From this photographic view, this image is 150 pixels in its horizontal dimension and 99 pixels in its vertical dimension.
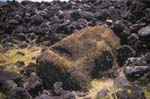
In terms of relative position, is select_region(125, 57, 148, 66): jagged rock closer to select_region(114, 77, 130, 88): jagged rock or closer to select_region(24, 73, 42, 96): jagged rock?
select_region(114, 77, 130, 88): jagged rock

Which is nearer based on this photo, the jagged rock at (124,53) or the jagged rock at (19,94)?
the jagged rock at (19,94)

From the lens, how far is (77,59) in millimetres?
21422

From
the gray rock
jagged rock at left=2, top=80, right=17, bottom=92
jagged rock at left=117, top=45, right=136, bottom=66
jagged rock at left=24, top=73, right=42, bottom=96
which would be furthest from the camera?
jagged rock at left=117, top=45, right=136, bottom=66

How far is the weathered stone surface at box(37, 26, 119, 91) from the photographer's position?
66.5 ft

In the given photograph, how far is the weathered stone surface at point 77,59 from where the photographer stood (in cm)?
2028

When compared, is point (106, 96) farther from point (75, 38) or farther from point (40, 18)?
point (40, 18)

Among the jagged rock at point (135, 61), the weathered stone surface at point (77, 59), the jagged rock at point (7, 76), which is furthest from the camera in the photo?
the jagged rock at point (7, 76)

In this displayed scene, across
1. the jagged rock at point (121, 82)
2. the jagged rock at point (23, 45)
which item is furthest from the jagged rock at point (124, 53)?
the jagged rock at point (23, 45)

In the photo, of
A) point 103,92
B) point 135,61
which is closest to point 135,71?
point 135,61

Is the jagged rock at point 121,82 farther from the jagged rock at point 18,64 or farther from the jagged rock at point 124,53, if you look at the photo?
the jagged rock at point 18,64

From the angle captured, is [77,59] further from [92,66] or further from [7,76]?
[7,76]

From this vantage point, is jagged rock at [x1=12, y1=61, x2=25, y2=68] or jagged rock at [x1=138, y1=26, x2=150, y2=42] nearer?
jagged rock at [x1=138, y1=26, x2=150, y2=42]

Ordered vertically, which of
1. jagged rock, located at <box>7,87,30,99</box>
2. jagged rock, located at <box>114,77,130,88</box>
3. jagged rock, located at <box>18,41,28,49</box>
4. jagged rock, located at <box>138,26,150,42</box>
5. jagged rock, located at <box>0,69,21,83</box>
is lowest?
jagged rock, located at <box>18,41,28,49</box>

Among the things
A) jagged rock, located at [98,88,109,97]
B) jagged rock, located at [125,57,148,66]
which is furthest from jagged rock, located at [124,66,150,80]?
jagged rock, located at [98,88,109,97]
